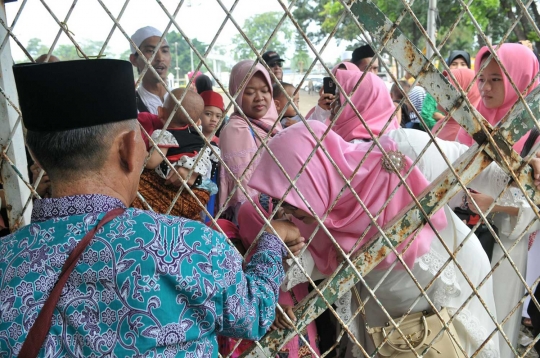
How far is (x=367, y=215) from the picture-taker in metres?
1.76

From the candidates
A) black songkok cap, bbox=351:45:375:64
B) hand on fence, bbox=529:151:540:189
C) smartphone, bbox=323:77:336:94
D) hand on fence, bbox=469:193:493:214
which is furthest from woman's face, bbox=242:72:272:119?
black songkok cap, bbox=351:45:375:64

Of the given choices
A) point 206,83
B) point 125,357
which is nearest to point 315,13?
point 206,83

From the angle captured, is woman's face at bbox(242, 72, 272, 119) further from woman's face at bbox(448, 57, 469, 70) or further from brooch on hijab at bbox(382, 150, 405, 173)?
woman's face at bbox(448, 57, 469, 70)

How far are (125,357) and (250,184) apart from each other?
802mm

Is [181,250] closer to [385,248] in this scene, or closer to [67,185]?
[67,185]

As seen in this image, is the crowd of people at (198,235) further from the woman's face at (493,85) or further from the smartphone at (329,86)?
the smartphone at (329,86)

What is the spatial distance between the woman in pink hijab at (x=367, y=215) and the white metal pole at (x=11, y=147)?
756mm

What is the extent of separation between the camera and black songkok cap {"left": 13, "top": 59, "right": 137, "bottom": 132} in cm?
105

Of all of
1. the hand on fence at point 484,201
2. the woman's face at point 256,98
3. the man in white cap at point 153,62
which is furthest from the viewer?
the man in white cap at point 153,62

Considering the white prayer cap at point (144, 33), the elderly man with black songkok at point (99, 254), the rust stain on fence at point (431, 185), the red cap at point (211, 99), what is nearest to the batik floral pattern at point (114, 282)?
the elderly man with black songkok at point (99, 254)

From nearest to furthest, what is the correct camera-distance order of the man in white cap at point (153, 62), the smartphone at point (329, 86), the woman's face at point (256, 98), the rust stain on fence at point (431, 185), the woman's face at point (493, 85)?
the rust stain on fence at point (431, 185), the woman's face at point (493, 85), the woman's face at point (256, 98), the smartphone at point (329, 86), the man in white cap at point (153, 62)

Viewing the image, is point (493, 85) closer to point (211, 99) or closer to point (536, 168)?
point (536, 168)

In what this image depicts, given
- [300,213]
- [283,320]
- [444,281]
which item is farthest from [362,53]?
[283,320]

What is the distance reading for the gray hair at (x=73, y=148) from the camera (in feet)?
3.44
